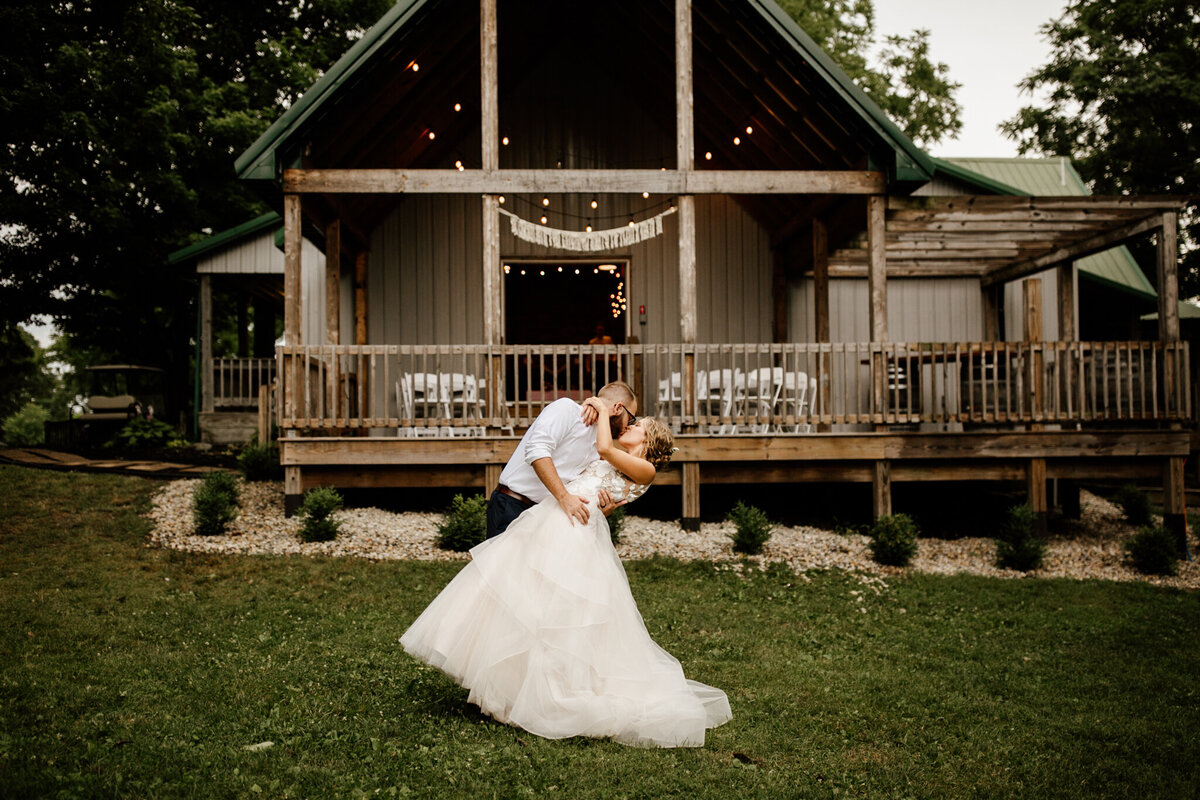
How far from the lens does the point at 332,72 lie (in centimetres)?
955

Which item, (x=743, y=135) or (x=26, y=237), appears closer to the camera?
(x=743, y=135)

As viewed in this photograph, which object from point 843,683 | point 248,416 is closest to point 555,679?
point 843,683

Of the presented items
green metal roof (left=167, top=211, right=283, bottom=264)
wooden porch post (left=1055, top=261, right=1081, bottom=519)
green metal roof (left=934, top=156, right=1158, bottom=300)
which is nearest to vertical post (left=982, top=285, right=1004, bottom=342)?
wooden porch post (left=1055, top=261, right=1081, bottom=519)

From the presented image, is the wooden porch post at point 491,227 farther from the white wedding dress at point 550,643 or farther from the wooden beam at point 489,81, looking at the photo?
the white wedding dress at point 550,643

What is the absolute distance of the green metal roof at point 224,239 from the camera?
627 inches

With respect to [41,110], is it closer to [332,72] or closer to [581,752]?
[332,72]

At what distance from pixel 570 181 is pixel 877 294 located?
392 centimetres

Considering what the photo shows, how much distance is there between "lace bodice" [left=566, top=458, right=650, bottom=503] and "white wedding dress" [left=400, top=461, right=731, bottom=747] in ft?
0.66

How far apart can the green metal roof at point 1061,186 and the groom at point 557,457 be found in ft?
45.0

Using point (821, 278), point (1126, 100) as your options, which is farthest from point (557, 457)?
point (1126, 100)

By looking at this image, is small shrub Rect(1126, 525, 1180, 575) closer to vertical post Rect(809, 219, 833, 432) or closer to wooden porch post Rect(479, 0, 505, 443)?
vertical post Rect(809, 219, 833, 432)

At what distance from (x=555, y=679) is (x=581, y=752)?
359mm

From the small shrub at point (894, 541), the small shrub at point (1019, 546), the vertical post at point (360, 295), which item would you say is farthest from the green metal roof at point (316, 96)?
the small shrub at point (1019, 546)

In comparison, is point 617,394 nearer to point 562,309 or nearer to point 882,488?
point 882,488
